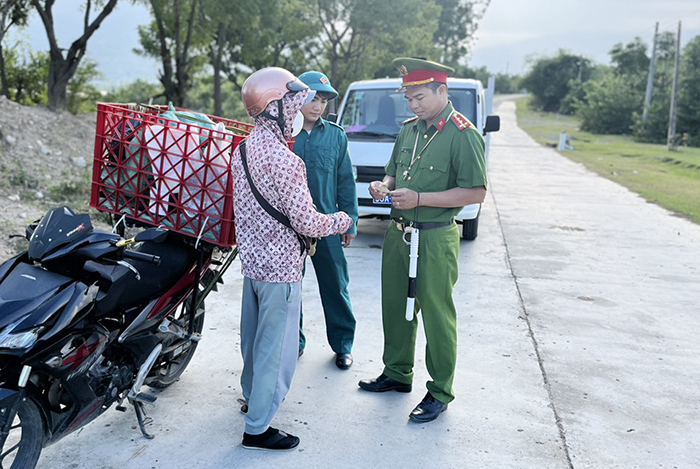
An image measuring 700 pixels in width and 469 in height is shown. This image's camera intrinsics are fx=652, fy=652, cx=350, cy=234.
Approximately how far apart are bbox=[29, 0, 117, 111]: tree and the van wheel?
27.0 ft

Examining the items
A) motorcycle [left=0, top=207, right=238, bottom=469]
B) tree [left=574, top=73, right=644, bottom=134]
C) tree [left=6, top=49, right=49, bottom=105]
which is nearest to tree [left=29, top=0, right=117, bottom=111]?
tree [left=6, top=49, right=49, bottom=105]

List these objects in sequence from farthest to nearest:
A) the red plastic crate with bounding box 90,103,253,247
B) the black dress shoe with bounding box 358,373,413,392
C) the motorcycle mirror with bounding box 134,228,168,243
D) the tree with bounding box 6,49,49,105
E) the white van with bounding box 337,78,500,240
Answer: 1. the tree with bounding box 6,49,49,105
2. the white van with bounding box 337,78,500,240
3. the black dress shoe with bounding box 358,373,413,392
4. the red plastic crate with bounding box 90,103,253,247
5. the motorcycle mirror with bounding box 134,228,168,243

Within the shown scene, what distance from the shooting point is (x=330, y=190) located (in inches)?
157

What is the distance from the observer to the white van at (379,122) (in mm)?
7652

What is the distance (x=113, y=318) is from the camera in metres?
2.97

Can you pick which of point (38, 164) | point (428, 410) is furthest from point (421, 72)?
point (38, 164)

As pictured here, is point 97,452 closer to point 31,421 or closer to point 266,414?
point 31,421

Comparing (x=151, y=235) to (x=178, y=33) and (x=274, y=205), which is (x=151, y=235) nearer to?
(x=274, y=205)

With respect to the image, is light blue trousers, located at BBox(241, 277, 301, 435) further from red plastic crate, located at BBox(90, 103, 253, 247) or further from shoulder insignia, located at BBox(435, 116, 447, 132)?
shoulder insignia, located at BBox(435, 116, 447, 132)

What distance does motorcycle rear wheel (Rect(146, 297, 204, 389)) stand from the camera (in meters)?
3.43

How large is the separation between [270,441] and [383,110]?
19.0ft

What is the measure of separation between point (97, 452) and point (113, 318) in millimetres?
669

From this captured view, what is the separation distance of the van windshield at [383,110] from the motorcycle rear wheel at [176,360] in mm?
4728

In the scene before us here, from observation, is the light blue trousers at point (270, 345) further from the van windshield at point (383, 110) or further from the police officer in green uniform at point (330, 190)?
the van windshield at point (383, 110)
